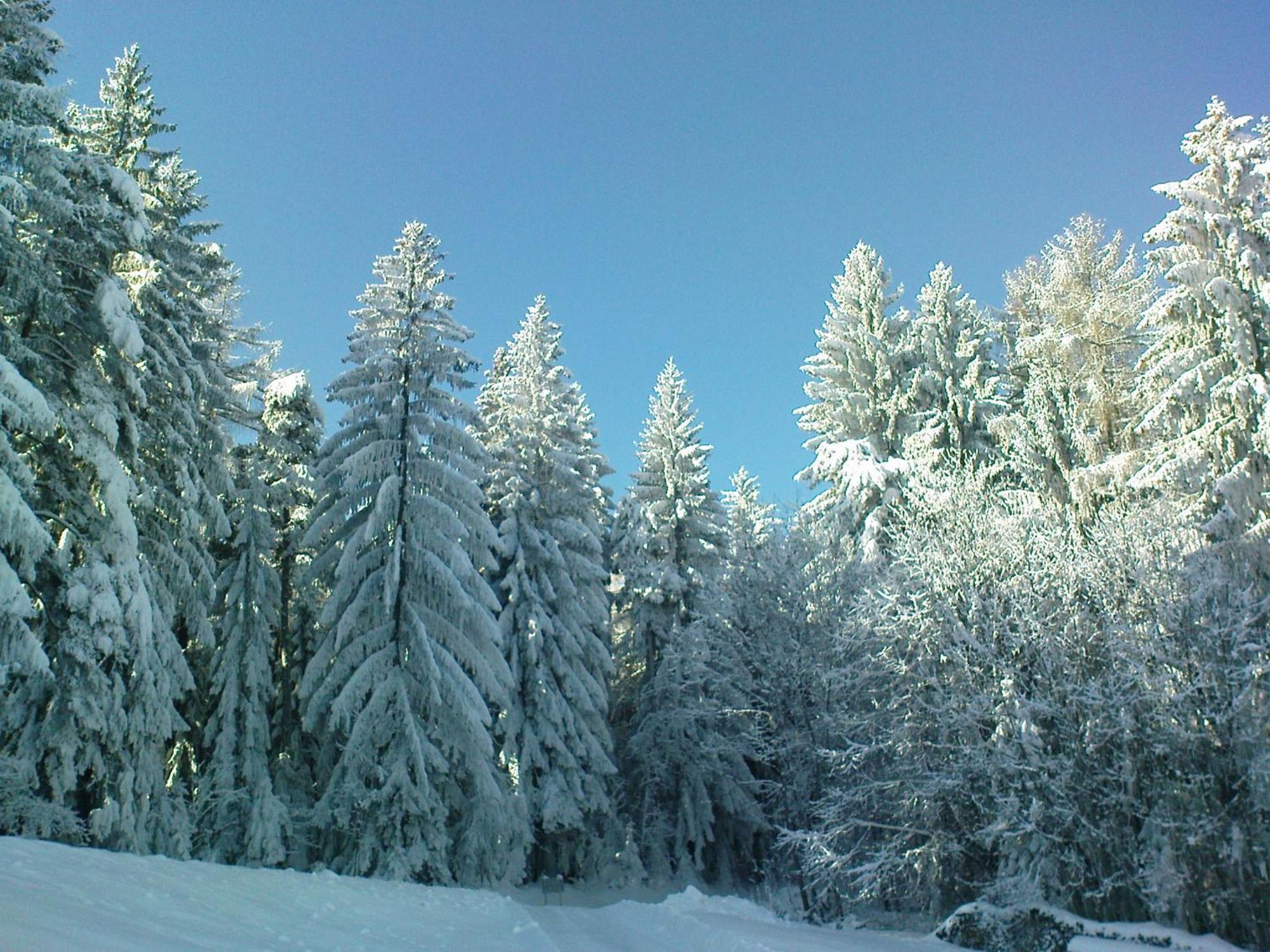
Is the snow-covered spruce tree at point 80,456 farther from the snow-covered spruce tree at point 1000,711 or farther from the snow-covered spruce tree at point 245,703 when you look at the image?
the snow-covered spruce tree at point 1000,711

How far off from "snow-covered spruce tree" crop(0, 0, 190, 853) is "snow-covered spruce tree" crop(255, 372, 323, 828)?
665 cm

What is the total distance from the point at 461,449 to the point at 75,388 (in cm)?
981

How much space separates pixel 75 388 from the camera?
14.4 meters

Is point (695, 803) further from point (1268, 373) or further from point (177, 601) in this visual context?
point (1268, 373)

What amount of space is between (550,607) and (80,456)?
15.4 metres

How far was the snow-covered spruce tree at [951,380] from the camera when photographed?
94.4 ft

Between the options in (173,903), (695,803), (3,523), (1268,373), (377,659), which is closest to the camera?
(173,903)

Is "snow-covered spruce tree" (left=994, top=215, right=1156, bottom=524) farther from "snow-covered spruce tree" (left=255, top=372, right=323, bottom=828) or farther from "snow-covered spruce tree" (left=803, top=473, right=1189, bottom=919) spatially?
"snow-covered spruce tree" (left=255, top=372, right=323, bottom=828)

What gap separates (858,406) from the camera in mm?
29922

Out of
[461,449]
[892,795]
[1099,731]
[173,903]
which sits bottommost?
[173,903]

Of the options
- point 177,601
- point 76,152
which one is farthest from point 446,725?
point 76,152

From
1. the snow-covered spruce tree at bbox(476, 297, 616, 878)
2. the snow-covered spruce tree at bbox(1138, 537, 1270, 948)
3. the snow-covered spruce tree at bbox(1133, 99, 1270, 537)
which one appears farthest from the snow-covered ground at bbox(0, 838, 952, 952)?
the snow-covered spruce tree at bbox(1133, 99, 1270, 537)

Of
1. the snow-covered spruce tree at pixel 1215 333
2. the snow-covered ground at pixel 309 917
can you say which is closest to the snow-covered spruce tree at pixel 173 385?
the snow-covered ground at pixel 309 917

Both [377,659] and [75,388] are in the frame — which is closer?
[75,388]
